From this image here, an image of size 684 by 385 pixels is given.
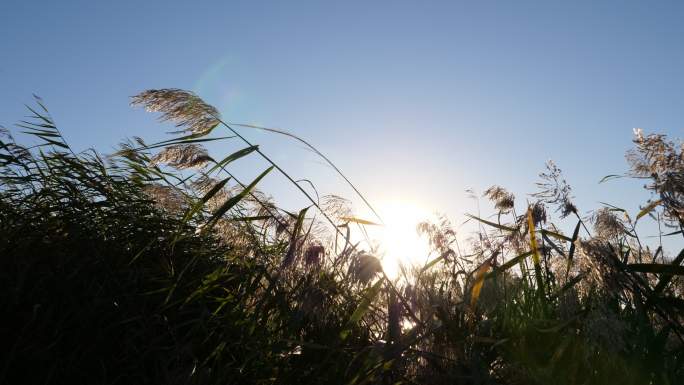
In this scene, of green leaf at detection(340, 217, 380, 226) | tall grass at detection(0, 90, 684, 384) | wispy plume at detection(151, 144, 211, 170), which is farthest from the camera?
wispy plume at detection(151, 144, 211, 170)

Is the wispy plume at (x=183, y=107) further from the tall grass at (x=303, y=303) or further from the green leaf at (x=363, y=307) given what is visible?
the green leaf at (x=363, y=307)

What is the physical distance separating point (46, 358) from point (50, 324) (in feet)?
0.73

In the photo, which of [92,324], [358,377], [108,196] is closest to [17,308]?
[92,324]

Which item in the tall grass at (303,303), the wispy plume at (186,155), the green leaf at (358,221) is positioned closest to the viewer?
the tall grass at (303,303)

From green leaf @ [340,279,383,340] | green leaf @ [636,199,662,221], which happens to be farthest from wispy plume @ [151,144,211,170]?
green leaf @ [636,199,662,221]

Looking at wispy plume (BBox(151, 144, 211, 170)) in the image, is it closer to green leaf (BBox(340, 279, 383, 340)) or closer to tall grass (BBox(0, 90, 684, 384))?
tall grass (BBox(0, 90, 684, 384))

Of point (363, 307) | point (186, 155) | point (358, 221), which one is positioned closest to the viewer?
point (363, 307)

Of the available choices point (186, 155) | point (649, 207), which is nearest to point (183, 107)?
point (186, 155)

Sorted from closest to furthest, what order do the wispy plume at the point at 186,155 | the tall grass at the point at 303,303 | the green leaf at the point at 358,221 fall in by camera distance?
the tall grass at the point at 303,303, the green leaf at the point at 358,221, the wispy plume at the point at 186,155

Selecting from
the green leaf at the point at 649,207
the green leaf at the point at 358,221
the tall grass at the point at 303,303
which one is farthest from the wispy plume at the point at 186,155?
the green leaf at the point at 649,207

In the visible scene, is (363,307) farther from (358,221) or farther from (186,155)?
(186,155)

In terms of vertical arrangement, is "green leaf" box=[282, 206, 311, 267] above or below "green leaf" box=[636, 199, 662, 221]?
below

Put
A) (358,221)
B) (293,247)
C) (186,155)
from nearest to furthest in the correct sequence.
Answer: (293,247)
(358,221)
(186,155)

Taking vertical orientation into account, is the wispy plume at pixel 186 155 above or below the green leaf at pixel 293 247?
above
